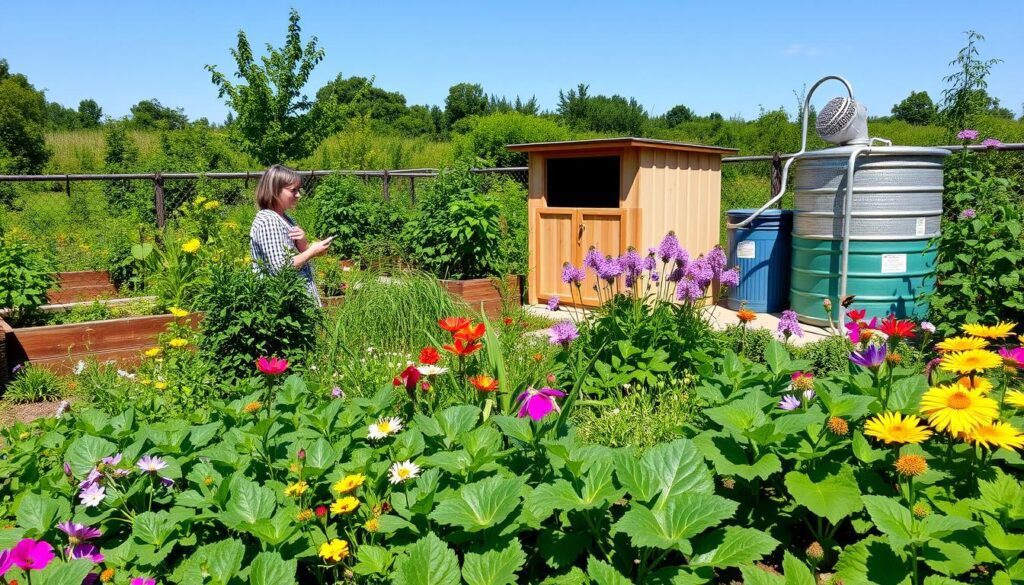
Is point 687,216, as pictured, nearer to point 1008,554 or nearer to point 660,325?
point 660,325

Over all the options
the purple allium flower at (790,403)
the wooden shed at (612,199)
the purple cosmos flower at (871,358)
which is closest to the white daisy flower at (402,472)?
the purple allium flower at (790,403)

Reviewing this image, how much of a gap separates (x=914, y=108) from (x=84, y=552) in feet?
127

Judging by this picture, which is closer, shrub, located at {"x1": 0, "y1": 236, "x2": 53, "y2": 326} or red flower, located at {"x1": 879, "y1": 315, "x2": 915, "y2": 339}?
red flower, located at {"x1": 879, "y1": 315, "x2": 915, "y2": 339}

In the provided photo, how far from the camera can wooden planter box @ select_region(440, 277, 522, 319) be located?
21.8 ft

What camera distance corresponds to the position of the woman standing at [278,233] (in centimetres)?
418

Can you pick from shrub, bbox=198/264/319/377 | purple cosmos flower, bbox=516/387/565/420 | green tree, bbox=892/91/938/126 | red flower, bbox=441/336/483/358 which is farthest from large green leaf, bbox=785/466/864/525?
green tree, bbox=892/91/938/126

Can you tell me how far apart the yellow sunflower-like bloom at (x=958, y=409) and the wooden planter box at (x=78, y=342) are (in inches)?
173

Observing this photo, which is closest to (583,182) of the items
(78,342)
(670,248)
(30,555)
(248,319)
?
(670,248)

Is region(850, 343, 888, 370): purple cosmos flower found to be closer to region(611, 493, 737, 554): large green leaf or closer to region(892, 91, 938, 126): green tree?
region(611, 493, 737, 554): large green leaf

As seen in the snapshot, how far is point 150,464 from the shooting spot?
69.1 inches

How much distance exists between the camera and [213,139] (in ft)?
68.8

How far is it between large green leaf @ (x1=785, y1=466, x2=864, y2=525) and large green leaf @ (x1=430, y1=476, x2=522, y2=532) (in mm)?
655

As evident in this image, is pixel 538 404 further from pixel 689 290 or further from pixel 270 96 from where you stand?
pixel 270 96

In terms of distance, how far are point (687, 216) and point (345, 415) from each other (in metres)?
5.63
